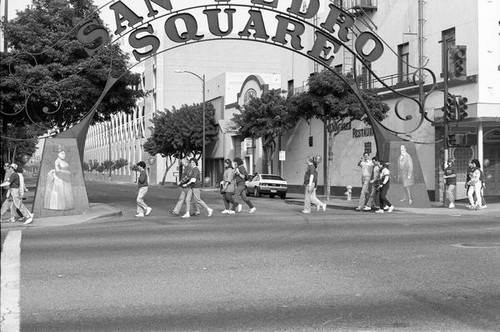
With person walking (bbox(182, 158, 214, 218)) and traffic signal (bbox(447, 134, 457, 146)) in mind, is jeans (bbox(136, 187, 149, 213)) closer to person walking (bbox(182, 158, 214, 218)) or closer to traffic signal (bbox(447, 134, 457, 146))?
person walking (bbox(182, 158, 214, 218))

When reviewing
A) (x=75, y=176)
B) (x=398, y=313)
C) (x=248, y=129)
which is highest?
(x=248, y=129)

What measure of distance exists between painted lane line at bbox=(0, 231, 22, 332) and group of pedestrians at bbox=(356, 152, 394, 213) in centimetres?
1222

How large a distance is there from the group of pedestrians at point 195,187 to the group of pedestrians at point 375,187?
4.33 meters

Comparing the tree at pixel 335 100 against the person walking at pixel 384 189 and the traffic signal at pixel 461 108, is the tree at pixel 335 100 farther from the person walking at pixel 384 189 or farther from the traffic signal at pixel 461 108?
the person walking at pixel 384 189

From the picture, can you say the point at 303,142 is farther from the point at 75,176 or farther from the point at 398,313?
the point at 398,313

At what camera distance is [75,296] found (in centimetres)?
711

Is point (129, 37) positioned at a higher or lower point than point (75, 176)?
higher

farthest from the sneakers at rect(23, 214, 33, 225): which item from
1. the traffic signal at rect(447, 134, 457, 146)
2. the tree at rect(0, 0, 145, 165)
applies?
the traffic signal at rect(447, 134, 457, 146)

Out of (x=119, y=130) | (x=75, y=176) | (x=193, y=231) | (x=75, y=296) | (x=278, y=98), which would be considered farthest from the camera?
(x=119, y=130)

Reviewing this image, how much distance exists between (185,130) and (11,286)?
158ft

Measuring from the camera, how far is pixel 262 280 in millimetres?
8109

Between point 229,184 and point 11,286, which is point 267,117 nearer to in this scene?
point 229,184

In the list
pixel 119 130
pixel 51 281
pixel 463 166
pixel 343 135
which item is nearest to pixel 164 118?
pixel 343 135

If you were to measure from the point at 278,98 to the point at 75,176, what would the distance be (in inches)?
818
